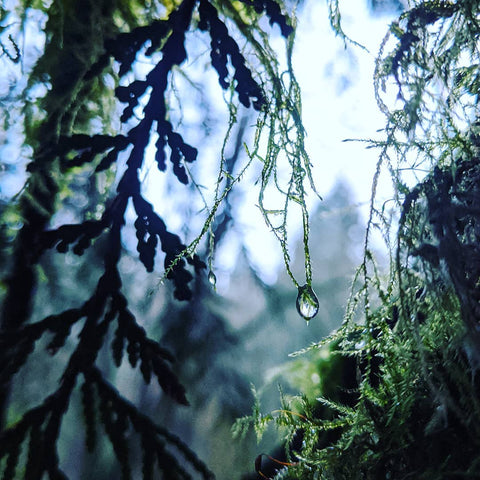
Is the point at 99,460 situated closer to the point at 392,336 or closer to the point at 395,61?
the point at 392,336

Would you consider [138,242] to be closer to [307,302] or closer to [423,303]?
[307,302]

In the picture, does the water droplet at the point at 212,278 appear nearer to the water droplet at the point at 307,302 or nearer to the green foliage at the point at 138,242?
the green foliage at the point at 138,242

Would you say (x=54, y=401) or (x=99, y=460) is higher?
(x=54, y=401)

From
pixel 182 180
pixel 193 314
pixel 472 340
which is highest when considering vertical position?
pixel 182 180

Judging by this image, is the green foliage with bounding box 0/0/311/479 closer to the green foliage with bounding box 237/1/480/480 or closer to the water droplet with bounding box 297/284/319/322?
the water droplet with bounding box 297/284/319/322

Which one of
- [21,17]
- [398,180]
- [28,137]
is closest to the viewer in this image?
[398,180]

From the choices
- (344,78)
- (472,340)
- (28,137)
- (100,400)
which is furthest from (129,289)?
(472,340)

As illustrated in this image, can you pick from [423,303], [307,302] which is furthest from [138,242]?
[423,303]
